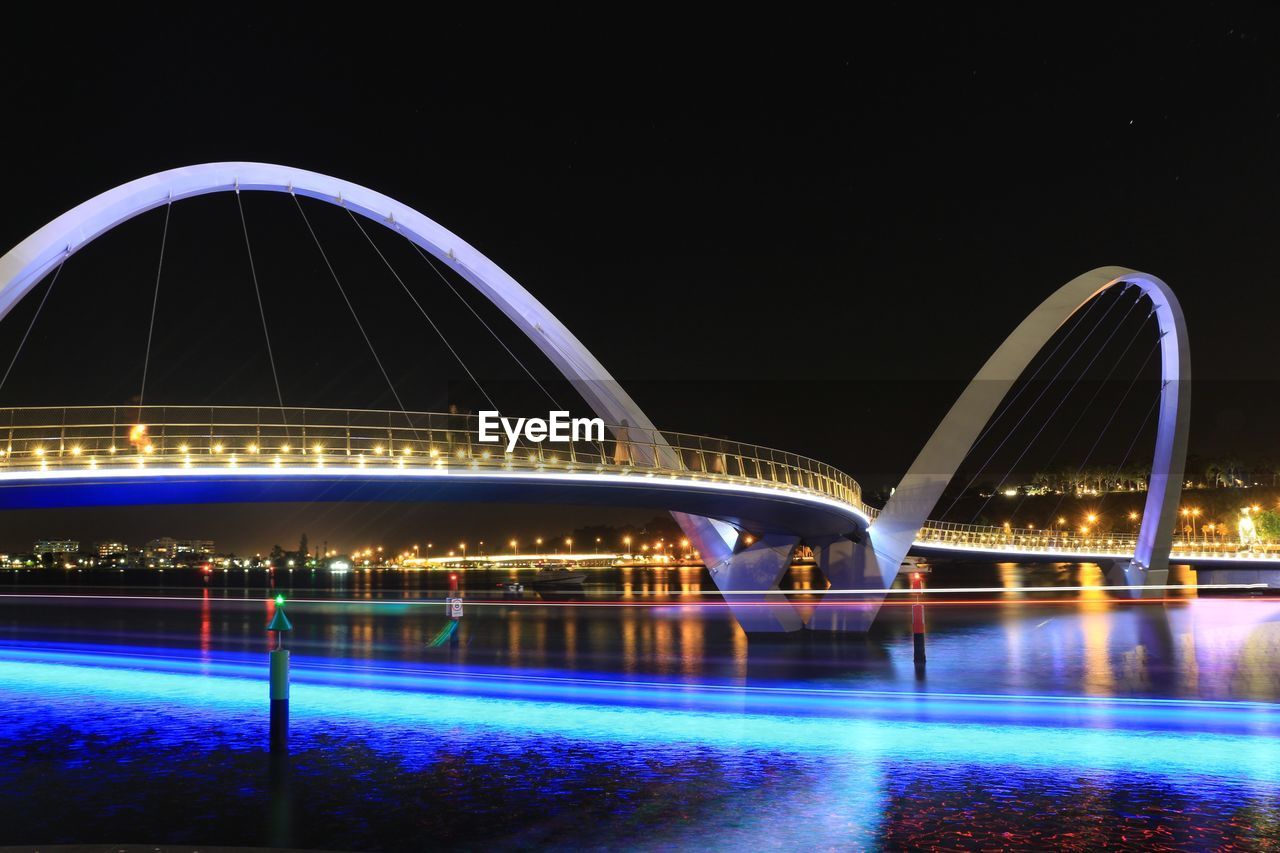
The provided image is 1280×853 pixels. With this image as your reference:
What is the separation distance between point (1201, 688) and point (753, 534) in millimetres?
20217

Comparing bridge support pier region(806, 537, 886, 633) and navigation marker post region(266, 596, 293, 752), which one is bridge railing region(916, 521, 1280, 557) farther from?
navigation marker post region(266, 596, 293, 752)

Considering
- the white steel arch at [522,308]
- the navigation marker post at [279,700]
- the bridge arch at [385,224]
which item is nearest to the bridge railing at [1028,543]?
the white steel arch at [522,308]

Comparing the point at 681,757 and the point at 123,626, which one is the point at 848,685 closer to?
the point at 681,757

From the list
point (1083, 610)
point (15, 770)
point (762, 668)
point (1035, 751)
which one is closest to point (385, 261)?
point (762, 668)

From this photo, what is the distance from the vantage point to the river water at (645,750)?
10695mm

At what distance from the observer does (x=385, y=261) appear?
41.1 m

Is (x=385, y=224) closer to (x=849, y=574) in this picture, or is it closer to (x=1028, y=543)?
(x=849, y=574)

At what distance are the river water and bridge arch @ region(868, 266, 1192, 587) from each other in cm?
747

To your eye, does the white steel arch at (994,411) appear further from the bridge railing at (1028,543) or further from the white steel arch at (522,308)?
the bridge railing at (1028,543)

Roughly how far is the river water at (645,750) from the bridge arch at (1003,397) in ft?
24.5

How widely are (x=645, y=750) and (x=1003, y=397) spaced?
2740cm

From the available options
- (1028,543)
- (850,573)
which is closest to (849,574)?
(850,573)

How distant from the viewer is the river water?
10695 mm

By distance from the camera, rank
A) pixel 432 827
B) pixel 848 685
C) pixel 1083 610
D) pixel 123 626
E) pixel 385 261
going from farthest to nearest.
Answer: pixel 1083 610
pixel 123 626
pixel 385 261
pixel 848 685
pixel 432 827
